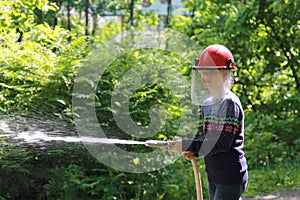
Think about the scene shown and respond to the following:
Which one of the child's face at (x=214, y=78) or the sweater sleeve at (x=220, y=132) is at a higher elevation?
the child's face at (x=214, y=78)

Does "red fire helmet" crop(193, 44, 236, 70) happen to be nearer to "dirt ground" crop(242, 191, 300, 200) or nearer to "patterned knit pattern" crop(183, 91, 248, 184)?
"patterned knit pattern" crop(183, 91, 248, 184)

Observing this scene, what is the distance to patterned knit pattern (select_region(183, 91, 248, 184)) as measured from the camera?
3.34 metres

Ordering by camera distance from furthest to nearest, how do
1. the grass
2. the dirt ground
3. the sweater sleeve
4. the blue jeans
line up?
the grass → the dirt ground → the blue jeans → the sweater sleeve

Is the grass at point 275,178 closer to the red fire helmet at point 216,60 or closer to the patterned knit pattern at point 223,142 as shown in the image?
the patterned knit pattern at point 223,142

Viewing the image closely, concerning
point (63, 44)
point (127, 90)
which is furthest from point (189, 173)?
point (63, 44)

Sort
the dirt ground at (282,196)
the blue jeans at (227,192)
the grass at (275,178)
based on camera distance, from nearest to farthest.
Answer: the blue jeans at (227,192) < the dirt ground at (282,196) < the grass at (275,178)

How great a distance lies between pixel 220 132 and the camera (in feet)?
11.0

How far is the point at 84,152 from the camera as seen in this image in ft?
17.8

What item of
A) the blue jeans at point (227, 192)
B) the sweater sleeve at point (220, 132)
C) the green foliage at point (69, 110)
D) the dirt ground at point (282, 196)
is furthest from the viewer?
the dirt ground at point (282, 196)

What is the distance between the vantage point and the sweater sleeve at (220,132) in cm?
333

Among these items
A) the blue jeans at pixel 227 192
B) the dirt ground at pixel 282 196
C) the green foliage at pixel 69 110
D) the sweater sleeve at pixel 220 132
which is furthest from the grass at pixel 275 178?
the sweater sleeve at pixel 220 132

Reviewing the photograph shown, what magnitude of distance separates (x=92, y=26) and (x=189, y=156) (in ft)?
33.5

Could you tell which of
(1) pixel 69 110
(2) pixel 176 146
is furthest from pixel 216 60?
(1) pixel 69 110

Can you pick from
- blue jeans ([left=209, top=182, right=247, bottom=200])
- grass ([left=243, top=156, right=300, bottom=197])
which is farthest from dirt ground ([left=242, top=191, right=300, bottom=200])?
blue jeans ([left=209, top=182, right=247, bottom=200])
